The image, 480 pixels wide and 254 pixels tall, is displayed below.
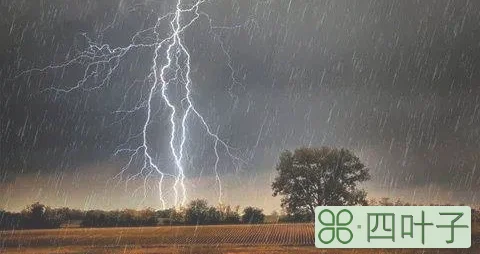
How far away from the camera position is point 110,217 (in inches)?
1553

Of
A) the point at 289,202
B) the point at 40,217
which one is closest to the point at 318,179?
the point at 289,202

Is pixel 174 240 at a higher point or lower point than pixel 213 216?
lower

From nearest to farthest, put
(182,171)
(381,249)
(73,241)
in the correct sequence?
(381,249) < (182,171) < (73,241)

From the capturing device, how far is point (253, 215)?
39219mm

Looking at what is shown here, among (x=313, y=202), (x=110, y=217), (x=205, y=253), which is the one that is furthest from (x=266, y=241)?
(x=110, y=217)

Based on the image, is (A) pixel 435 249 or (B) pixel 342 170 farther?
(B) pixel 342 170

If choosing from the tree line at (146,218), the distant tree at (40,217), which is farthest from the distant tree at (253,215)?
the distant tree at (40,217)

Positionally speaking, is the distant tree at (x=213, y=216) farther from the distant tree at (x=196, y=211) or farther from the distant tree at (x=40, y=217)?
the distant tree at (x=40, y=217)

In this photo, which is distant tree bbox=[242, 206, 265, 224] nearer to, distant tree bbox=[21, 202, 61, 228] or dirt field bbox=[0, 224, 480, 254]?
dirt field bbox=[0, 224, 480, 254]

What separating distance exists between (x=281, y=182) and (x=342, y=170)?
351 centimetres

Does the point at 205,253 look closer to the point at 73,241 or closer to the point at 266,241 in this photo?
the point at 266,241

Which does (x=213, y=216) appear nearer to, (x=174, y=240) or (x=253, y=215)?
(x=253, y=215)

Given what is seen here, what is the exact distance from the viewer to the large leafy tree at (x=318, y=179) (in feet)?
129

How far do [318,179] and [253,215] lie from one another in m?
4.33
